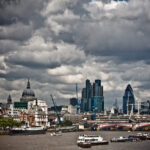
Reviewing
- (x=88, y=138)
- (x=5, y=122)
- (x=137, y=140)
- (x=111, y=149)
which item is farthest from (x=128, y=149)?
(x=5, y=122)

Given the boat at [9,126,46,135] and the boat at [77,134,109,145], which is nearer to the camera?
the boat at [77,134,109,145]

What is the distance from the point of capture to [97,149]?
91688 millimetres

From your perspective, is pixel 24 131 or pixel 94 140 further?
pixel 24 131

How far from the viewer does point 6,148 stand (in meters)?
90.6

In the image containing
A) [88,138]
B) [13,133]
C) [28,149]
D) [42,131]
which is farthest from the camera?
[42,131]

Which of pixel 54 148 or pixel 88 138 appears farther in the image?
pixel 88 138

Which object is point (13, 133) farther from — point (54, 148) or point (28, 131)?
point (54, 148)

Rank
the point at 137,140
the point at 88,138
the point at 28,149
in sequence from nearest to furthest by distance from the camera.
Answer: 1. the point at 28,149
2. the point at 88,138
3. the point at 137,140

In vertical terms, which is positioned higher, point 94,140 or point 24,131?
point 24,131

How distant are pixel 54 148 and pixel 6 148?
1205cm

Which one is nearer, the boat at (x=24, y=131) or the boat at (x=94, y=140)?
the boat at (x=94, y=140)

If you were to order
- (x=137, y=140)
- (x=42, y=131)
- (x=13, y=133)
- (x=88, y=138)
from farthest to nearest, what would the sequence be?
(x=42, y=131) < (x=13, y=133) < (x=137, y=140) < (x=88, y=138)

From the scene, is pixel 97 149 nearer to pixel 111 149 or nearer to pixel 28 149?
pixel 111 149

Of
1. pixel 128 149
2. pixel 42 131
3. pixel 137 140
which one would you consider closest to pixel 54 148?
pixel 128 149
